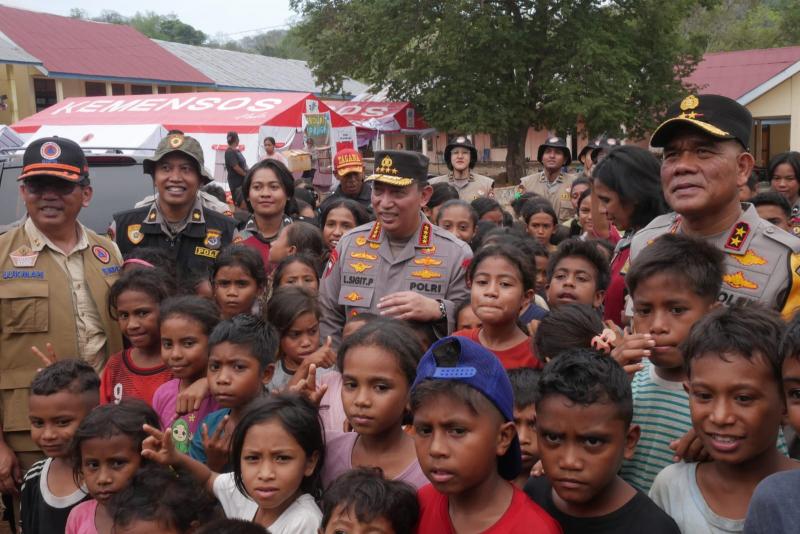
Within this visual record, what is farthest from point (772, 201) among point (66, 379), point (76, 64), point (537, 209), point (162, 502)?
point (76, 64)

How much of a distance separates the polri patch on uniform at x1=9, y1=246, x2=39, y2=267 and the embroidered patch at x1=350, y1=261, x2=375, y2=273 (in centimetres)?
177

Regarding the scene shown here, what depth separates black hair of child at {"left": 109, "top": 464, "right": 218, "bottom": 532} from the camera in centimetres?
296

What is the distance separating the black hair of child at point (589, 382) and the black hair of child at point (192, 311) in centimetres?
208

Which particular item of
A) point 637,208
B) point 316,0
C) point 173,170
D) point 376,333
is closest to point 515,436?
point 376,333

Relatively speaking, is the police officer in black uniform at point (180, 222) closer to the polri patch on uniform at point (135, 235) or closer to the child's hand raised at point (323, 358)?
the polri patch on uniform at point (135, 235)

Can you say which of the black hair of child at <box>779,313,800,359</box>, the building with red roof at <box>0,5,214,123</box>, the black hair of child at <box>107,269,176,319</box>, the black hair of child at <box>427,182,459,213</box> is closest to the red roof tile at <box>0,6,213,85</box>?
the building with red roof at <box>0,5,214,123</box>

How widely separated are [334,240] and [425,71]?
71.5 ft

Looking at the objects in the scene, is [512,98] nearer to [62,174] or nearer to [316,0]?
[316,0]

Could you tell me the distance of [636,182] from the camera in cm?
419

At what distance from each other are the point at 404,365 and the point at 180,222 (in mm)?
2718

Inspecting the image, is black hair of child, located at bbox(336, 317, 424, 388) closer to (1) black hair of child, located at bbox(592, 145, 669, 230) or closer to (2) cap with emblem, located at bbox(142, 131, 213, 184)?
(1) black hair of child, located at bbox(592, 145, 669, 230)

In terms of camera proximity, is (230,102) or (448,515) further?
(230,102)

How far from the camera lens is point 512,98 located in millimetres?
26141

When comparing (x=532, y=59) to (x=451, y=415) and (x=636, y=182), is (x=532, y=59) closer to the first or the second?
(x=636, y=182)
